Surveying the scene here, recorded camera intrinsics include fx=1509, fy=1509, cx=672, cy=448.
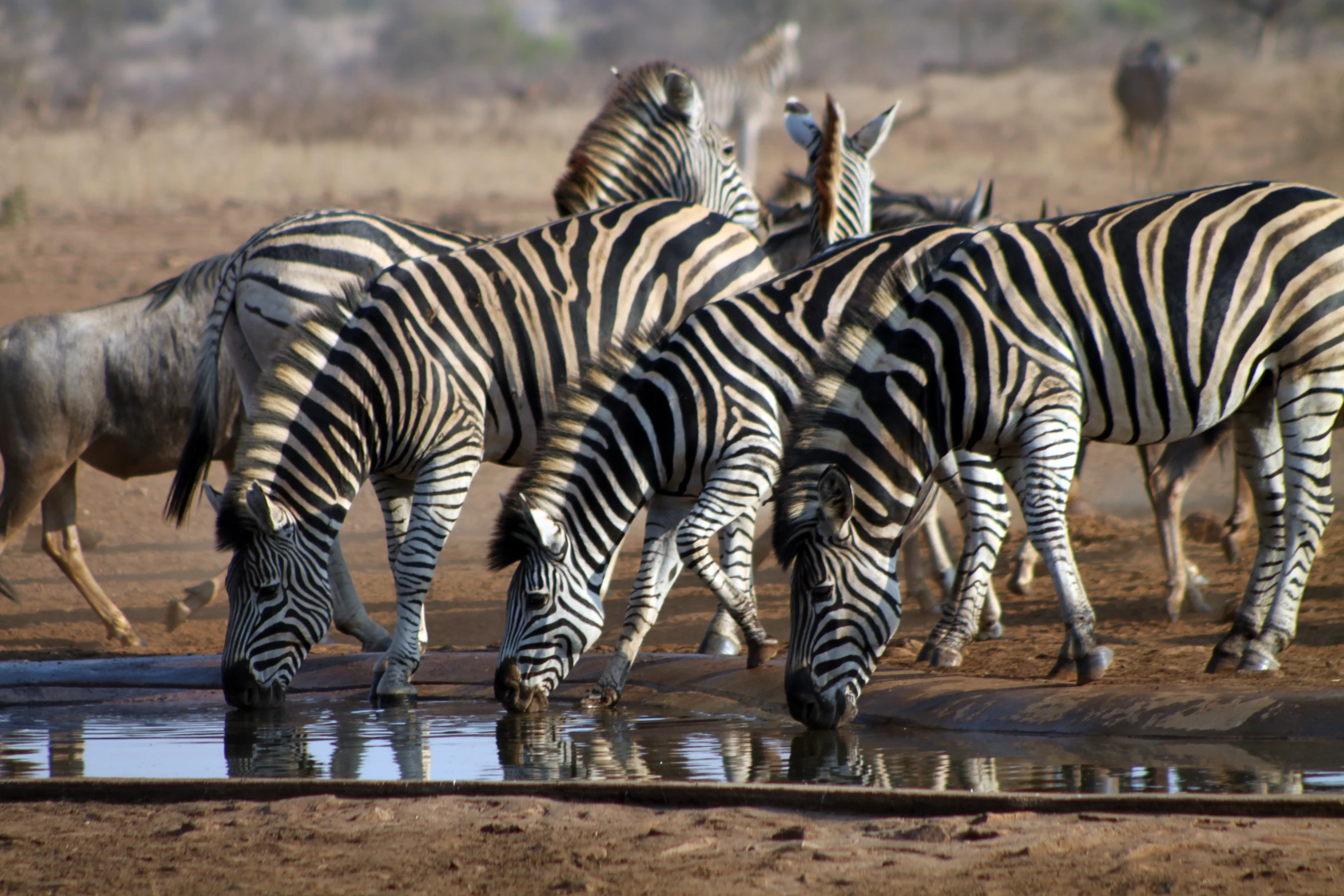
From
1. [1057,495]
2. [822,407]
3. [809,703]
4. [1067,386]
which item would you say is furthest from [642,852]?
[1067,386]

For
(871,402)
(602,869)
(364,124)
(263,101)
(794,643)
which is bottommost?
(602,869)

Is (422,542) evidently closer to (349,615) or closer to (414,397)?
(414,397)

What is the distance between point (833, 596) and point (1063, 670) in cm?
116

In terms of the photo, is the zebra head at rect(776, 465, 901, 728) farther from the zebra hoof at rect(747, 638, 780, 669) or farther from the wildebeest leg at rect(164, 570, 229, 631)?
the wildebeest leg at rect(164, 570, 229, 631)

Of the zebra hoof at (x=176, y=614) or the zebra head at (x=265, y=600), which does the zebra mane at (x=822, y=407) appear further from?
the zebra hoof at (x=176, y=614)

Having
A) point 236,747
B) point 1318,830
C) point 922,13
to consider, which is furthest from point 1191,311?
point 922,13

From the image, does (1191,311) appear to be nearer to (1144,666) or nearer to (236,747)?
(1144,666)

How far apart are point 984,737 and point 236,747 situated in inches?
99.6

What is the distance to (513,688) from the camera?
550cm

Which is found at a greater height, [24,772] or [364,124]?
[364,124]

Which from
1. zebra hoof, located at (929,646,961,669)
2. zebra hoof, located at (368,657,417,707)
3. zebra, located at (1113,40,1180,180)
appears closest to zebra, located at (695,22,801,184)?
zebra, located at (1113,40,1180,180)

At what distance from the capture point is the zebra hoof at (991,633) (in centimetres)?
721

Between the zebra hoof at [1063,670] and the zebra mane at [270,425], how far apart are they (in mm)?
3029

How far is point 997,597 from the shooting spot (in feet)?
28.6
